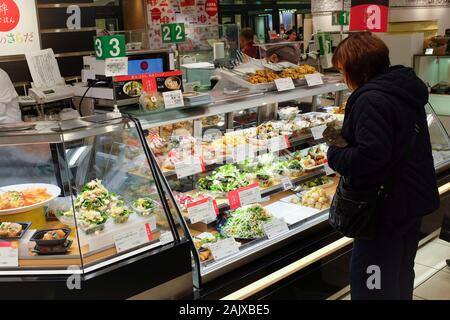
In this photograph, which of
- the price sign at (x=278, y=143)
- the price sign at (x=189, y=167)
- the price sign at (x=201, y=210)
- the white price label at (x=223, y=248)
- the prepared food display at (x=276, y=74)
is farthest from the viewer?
the prepared food display at (x=276, y=74)

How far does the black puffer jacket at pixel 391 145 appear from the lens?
236 cm

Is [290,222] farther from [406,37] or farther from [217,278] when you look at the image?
[406,37]

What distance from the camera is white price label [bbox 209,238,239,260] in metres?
2.93

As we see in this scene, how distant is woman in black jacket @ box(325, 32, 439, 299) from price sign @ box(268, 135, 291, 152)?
1325 mm

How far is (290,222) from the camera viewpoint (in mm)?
3496

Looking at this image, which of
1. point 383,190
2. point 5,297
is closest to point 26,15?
point 5,297

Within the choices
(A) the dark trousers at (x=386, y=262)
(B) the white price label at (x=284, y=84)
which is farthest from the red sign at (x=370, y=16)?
(A) the dark trousers at (x=386, y=262)

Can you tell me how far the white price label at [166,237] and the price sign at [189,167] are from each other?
573mm

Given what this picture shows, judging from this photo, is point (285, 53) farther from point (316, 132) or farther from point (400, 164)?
point (400, 164)

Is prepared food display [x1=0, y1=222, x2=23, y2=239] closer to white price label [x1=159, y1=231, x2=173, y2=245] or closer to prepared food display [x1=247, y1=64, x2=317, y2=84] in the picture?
white price label [x1=159, y1=231, x2=173, y2=245]

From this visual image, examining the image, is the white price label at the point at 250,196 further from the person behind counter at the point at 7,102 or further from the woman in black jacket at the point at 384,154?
the person behind counter at the point at 7,102

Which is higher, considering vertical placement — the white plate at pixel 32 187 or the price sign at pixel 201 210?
the white plate at pixel 32 187

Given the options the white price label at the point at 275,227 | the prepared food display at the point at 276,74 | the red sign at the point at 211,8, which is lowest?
the white price label at the point at 275,227

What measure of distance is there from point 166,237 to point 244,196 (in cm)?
94
